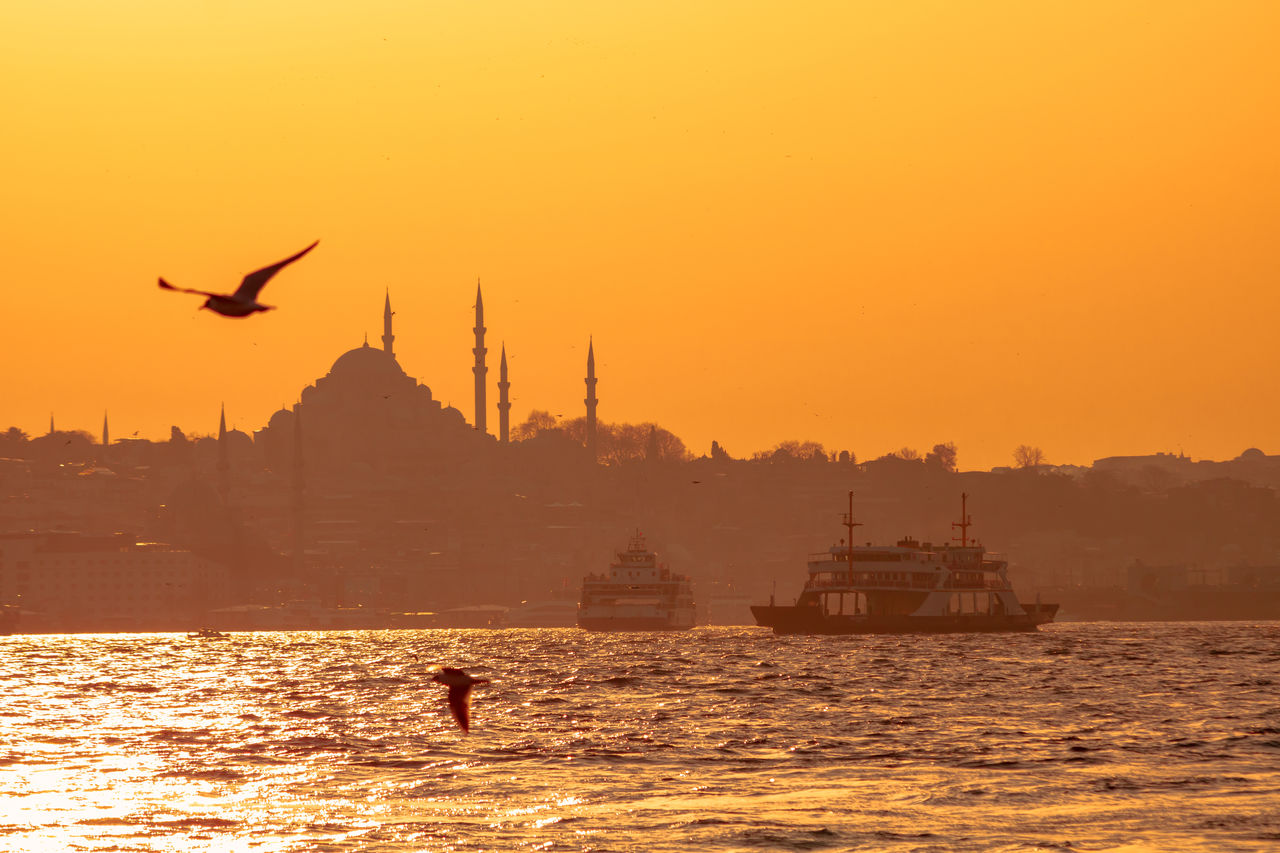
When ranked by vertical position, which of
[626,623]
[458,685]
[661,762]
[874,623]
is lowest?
[661,762]

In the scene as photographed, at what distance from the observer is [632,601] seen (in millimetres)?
145625

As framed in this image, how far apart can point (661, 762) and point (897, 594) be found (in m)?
84.7

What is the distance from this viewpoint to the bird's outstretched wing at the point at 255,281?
12.3 meters

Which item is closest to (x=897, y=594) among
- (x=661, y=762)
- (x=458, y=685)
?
(x=661, y=762)

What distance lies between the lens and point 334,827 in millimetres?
27109

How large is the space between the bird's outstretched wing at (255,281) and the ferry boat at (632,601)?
130 meters

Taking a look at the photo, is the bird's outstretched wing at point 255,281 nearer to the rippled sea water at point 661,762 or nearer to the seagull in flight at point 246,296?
the seagull in flight at point 246,296

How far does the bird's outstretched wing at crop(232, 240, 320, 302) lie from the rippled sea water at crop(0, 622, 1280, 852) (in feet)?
46.9

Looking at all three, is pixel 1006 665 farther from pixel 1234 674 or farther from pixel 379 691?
pixel 379 691

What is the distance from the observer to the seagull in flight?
39.8ft

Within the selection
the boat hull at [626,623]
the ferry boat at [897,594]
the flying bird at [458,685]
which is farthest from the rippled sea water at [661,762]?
the boat hull at [626,623]

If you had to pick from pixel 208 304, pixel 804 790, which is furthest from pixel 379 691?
pixel 208 304

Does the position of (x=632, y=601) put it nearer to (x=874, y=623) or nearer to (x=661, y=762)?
(x=874, y=623)

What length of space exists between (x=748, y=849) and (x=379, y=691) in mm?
33191
